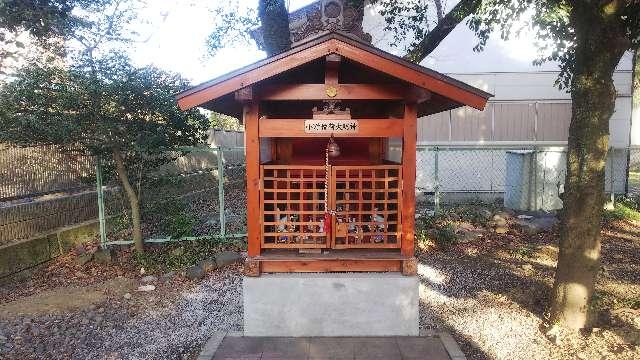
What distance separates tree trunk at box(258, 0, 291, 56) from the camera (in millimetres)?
10180

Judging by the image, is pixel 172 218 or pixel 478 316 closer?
pixel 478 316

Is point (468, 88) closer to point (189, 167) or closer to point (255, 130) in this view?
point (255, 130)

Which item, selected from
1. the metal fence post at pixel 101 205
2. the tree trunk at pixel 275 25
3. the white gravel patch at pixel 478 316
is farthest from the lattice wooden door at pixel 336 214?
the tree trunk at pixel 275 25

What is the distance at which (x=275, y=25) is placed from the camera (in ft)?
33.7

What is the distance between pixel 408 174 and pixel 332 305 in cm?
183

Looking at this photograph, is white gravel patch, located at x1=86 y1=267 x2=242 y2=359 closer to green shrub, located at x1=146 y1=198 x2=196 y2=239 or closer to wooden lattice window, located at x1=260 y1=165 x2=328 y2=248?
wooden lattice window, located at x1=260 y1=165 x2=328 y2=248

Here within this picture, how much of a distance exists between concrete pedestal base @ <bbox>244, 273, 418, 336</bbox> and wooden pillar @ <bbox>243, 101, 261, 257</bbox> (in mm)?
508

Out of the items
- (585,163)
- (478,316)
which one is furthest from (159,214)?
(585,163)

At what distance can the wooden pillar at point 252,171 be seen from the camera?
5.09 metres

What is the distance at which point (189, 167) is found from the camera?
13.9 metres

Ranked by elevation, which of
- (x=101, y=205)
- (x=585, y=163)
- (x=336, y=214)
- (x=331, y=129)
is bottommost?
(x=101, y=205)

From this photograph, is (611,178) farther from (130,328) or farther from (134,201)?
(130,328)

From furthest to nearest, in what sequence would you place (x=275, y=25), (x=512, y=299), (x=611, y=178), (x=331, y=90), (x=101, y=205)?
(x=611, y=178) < (x=275, y=25) < (x=101, y=205) < (x=512, y=299) < (x=331, y=90)

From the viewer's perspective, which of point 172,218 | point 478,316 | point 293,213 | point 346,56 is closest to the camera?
point 346,56
